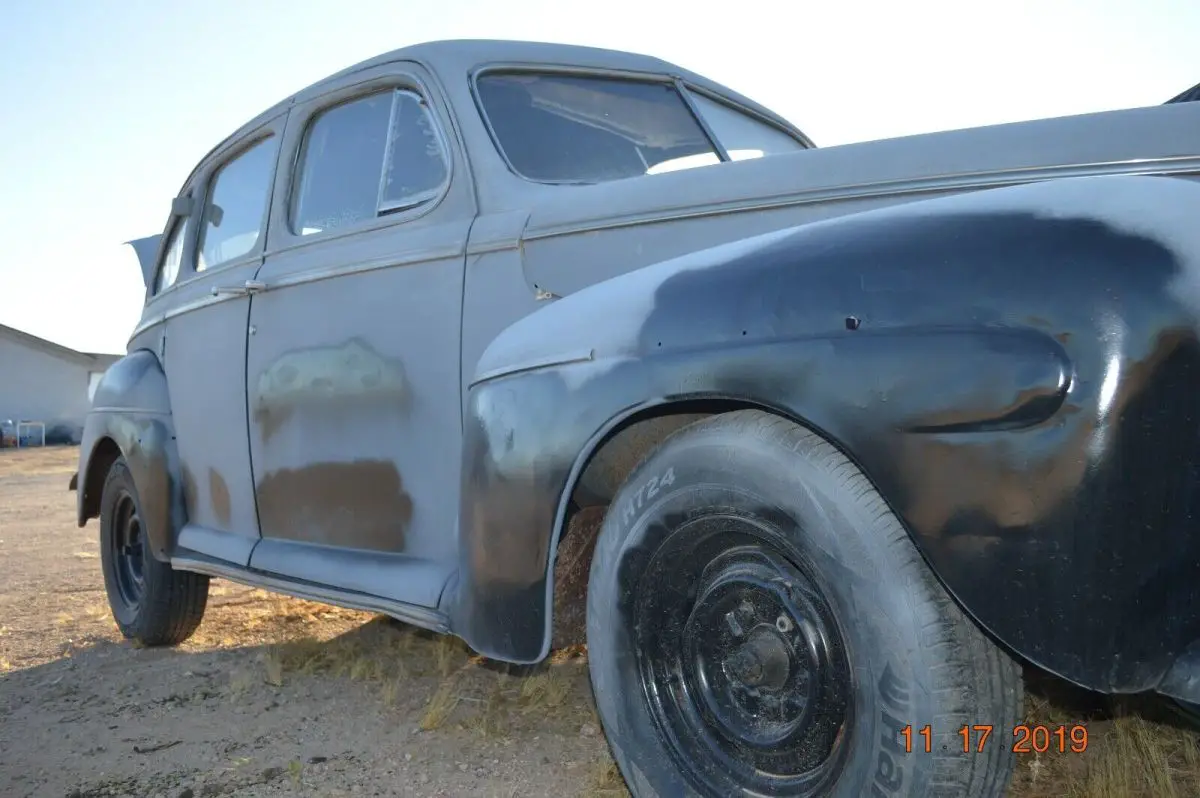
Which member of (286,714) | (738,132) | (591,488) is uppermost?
(738,132)

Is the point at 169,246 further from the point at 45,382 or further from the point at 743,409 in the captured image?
the point at 45,382

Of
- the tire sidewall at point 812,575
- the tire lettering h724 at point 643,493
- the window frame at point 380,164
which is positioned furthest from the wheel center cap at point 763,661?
the window frame at point 380,164

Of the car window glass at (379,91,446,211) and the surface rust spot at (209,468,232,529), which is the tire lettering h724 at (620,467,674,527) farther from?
the surface rust spot at (209,468,232,529)

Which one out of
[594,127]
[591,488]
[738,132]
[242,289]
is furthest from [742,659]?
[242,289]

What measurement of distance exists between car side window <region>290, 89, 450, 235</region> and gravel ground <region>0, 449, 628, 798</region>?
150 centimetres

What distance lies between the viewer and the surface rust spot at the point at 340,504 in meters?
2.80

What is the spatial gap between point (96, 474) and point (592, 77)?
2972 millimetres

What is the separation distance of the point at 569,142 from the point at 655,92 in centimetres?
47

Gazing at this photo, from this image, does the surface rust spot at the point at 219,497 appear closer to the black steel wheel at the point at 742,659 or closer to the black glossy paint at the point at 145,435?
the black glossy paint at the point at 145,435

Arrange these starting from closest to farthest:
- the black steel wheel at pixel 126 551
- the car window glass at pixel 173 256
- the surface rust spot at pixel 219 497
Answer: the surface rust spot at pixel 219 497 < the car window glass at pixel 173 256 < the black steel wheel at pixel 126 551

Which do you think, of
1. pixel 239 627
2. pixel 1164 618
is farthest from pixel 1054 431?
pixel 239 627

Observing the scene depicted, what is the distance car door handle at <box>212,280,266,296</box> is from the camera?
11.0ft

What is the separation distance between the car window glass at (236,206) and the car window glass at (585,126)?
1.07m

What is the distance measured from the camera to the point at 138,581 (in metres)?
4.49
